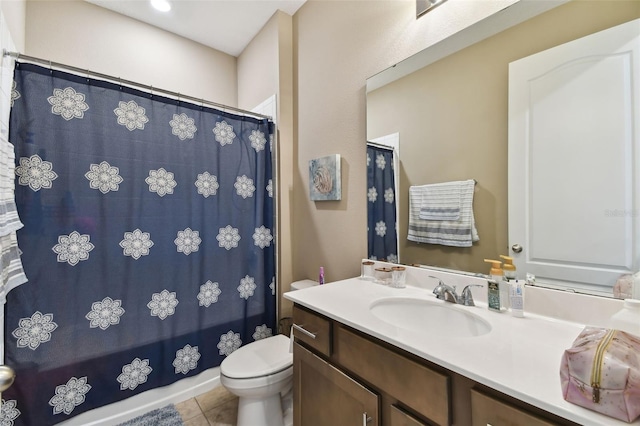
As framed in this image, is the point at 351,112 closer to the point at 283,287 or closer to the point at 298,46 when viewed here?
the point at 298,46

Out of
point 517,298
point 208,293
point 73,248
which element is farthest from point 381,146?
point 73,248

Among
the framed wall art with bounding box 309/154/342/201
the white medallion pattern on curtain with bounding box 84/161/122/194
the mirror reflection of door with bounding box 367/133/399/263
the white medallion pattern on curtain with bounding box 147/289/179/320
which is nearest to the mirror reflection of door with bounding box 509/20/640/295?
the mirror reflection of door with bounding box 367/133/399/263

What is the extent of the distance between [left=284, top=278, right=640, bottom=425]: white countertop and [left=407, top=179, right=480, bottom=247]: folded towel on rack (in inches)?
10.9

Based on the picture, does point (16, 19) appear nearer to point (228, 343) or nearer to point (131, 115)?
point (131, 115)

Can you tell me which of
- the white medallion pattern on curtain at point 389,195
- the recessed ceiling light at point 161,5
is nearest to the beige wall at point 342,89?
the white medallion pattern on curtain at point 389,195

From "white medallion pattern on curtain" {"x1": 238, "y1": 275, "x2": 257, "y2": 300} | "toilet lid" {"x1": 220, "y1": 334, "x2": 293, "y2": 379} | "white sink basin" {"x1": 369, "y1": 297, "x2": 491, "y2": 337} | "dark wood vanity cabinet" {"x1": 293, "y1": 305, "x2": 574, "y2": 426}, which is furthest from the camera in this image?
"white medallion pattern on curtain" {"x1": 238, "y1": 275, "x2": 257, "y2": 300}

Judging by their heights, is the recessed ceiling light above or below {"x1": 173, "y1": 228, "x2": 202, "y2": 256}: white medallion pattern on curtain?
above

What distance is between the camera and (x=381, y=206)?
59.1 inches

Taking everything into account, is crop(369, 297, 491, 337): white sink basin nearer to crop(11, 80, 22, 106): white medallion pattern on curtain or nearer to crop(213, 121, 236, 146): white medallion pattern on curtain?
crop(213, 121, 236, 146): white medallion pattern on curtain

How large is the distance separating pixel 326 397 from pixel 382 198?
981 millimetres

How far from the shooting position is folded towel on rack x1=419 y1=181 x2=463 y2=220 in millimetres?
1189

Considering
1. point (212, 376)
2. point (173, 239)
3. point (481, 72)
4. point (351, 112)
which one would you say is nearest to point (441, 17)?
point (481, 72)

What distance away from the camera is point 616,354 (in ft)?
1.65

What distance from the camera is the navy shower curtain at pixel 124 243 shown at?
1350 millimetres
